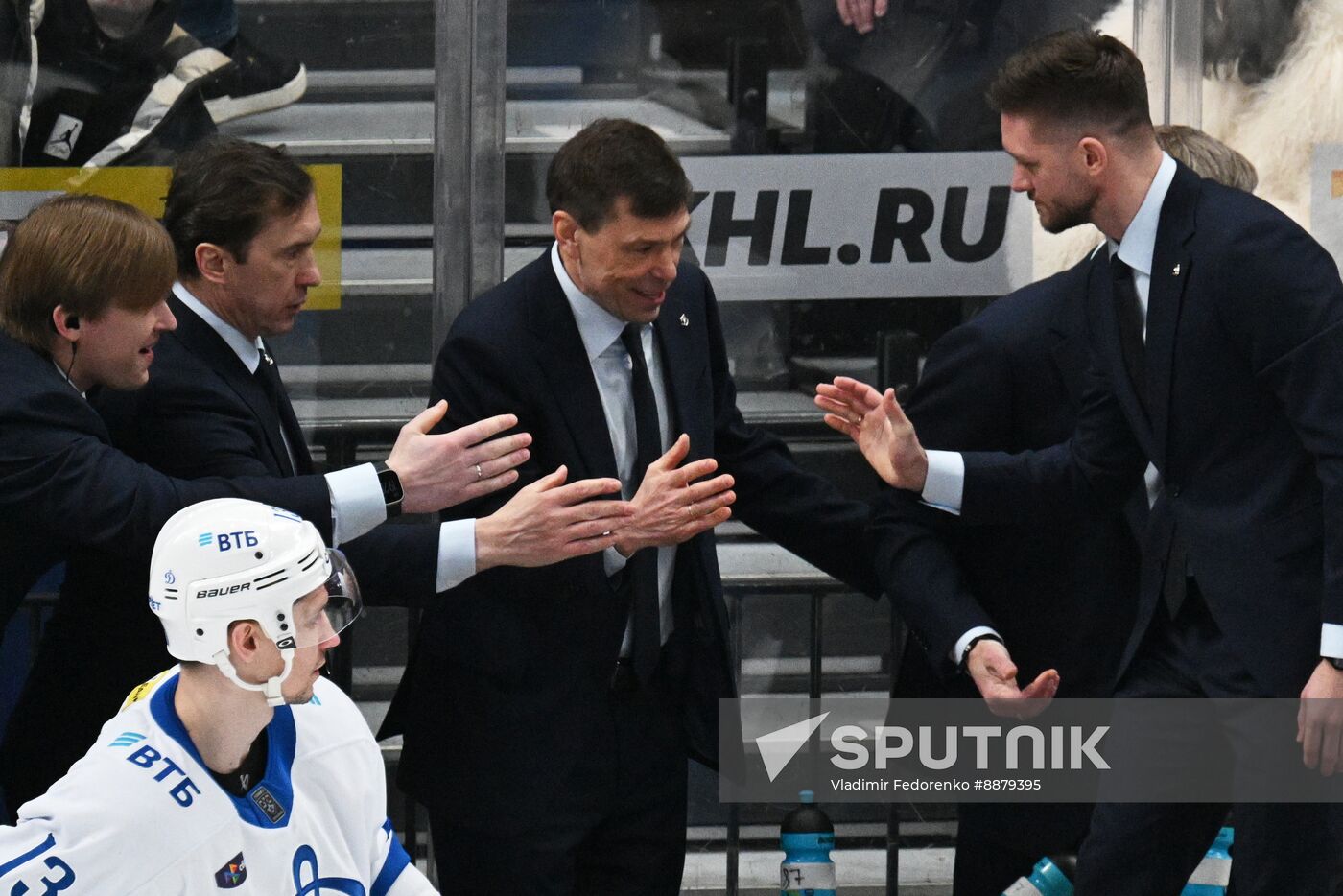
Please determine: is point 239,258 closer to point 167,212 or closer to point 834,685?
point 167,212

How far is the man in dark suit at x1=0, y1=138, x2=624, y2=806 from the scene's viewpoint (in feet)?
13.4

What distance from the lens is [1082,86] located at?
4316 mm

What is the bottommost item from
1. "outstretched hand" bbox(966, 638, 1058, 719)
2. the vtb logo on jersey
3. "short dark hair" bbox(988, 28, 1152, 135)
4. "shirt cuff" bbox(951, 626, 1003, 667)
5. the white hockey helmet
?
"outstretched hand" bbox(966, 638, 1058, 719)

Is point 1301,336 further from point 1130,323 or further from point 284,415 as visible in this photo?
point 284,415

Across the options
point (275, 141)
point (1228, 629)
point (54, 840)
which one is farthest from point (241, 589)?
point (275, 141)

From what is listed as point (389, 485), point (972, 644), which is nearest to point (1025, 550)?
point (972, 644)

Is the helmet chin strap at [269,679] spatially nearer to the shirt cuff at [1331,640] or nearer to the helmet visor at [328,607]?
the helmet visor at [328,607]

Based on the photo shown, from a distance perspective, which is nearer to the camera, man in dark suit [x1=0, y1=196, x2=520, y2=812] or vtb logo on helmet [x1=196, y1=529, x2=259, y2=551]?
vtb logo on helmet [x1=196, y1=529, x2=259, y2=551]

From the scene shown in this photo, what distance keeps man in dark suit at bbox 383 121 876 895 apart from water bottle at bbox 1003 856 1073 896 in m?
0.93

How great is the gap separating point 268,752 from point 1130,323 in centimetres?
221

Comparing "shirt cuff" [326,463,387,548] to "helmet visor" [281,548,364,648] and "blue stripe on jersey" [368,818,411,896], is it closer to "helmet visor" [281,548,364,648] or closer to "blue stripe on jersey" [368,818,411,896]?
"helmet visor" [281,548,364,648]

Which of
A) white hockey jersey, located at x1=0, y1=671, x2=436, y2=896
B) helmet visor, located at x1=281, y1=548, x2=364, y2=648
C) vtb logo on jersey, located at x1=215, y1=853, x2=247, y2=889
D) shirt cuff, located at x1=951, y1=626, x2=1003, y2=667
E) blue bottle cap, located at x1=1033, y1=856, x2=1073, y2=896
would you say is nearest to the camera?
white hockey jersey, located at x1=0, y1=671, x2=436, y2=896

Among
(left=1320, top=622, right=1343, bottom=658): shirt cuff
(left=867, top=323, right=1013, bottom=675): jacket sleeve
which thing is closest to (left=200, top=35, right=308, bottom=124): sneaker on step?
(left=867, top=323, right=1013, bottom=675): jacket sleeve

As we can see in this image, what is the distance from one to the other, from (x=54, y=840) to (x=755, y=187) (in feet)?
→ 11.2
